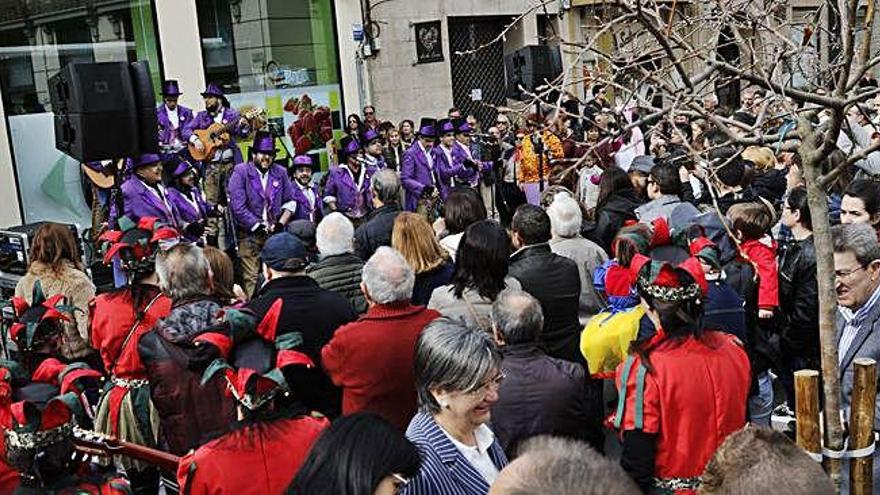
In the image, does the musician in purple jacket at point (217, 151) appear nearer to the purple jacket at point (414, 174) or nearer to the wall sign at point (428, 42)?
the purple jacket at point (414, 174)

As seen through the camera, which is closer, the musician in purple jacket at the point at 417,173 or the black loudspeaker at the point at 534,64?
the black loudspeaker at the point at 534,64

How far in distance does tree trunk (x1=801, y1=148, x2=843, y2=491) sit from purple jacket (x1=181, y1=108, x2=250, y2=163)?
30.2 ft

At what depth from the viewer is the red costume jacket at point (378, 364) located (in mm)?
3754

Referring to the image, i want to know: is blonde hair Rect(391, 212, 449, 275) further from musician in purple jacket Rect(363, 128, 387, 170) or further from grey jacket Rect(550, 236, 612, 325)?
musician in purple jacket Rect(363, 128, 387, 170)

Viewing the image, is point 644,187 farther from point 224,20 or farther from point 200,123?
point 224,20

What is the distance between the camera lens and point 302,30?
14.6 m

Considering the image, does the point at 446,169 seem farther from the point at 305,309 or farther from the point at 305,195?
the point at 305,309

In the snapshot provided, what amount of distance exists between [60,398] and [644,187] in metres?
5.24

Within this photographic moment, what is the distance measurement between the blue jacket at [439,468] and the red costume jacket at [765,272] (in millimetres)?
2532

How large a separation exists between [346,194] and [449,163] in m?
2.24

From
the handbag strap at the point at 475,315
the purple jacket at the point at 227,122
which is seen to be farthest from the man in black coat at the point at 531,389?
the purple jacket at the point at 227,122

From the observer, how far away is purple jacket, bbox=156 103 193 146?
35.0ft

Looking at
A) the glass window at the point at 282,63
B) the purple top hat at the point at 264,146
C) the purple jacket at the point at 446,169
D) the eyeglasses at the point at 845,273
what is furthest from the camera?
the glass window at the point at 282,63

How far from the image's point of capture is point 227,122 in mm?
11258
